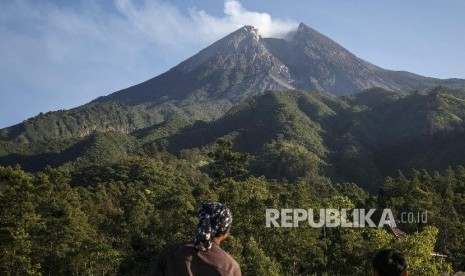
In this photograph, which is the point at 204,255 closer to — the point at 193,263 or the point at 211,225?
the point at 193,263

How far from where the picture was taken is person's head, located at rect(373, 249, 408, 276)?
420cm

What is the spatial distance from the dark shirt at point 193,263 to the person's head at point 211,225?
0.23 ft

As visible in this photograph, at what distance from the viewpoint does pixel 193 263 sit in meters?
3.62

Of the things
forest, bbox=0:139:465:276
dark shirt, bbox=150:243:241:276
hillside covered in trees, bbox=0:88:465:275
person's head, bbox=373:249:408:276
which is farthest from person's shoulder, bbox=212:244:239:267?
hillside covered in trees, bbox=0:88:465:275

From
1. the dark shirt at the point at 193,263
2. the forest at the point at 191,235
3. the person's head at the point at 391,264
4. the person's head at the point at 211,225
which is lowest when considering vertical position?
the forest at the point at 191,235

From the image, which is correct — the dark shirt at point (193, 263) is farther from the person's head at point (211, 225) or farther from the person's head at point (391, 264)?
the person's head at point (391, 264)

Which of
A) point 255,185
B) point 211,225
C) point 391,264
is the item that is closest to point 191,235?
point 255,185

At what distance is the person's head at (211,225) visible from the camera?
12.0 ft

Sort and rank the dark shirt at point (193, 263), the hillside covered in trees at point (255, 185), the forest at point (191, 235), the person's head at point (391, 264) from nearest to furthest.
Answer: the dark shirt at point (193, 263) < the person's head at point (391, 264) < the forest at point (191, 235) < the hillside covered in trees at point (255, 185)

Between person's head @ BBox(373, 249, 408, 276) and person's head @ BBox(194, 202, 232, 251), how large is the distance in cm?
154

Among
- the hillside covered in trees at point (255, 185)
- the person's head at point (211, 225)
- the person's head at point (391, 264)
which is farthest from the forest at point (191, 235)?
the person's head at point (211, 225)

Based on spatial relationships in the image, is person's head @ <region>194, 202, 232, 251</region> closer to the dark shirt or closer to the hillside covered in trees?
the dark shirt

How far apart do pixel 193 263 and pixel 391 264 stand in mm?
1879

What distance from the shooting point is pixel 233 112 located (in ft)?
624
